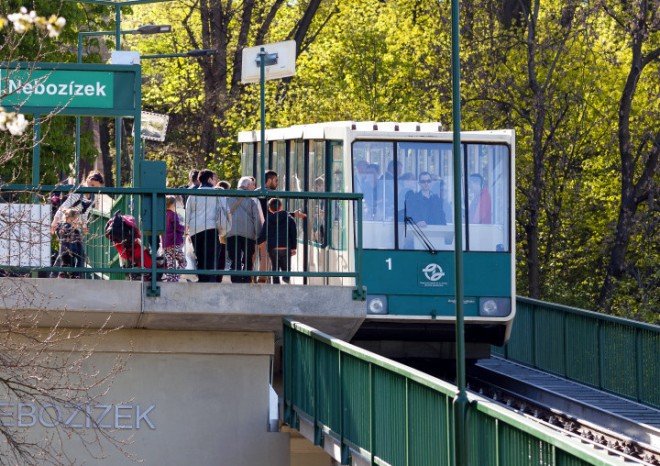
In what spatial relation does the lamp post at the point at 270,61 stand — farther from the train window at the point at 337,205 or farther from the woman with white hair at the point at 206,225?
the train window at the point at 337,205

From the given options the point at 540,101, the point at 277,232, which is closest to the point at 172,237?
the point at 277,232

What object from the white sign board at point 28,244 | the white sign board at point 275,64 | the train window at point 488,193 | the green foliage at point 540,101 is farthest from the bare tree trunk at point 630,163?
the white sign board at point 28,244

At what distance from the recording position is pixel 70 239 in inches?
625

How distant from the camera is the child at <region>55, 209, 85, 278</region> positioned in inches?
640

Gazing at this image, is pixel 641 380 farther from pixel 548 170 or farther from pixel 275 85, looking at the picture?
pixel 275 85

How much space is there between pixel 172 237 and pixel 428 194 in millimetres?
4135

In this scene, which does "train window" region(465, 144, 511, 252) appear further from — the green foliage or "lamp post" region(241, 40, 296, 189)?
the green foliage

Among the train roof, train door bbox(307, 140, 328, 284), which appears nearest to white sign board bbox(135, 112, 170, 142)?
train door bbox(307, 140, 328, 284)

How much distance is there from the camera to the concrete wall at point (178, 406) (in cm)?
1838

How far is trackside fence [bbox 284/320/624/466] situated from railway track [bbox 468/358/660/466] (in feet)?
8.21

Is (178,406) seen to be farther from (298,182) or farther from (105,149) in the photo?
(105,149)

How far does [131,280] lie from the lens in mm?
17781

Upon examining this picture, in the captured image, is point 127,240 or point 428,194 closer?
point 127,240

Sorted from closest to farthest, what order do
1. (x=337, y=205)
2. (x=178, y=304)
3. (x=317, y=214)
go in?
(x=178, y=304), (x=337, y=205), (x=317, y=214)
